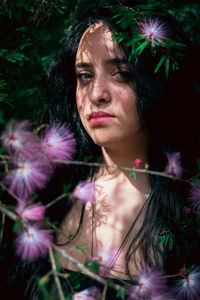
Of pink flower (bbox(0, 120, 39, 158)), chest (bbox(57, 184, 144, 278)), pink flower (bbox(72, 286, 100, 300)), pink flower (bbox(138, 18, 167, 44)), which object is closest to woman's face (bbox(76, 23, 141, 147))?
pink flower (bbox(138, 18, 167, 44))

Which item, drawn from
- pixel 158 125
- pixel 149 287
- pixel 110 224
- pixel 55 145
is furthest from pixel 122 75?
pixel 149 287

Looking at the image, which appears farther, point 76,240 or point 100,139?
point 76,240

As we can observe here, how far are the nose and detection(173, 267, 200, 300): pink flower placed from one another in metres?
0.57

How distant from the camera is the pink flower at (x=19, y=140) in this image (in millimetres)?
728

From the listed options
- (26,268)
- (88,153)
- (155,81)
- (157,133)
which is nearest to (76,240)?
(26,268)

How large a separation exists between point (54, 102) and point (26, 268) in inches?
25.9

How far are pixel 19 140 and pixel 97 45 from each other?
48cm

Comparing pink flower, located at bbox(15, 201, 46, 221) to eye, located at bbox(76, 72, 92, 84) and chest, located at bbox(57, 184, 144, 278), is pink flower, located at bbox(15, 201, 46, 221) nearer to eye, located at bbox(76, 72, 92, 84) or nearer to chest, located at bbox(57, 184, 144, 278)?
chest, located at bbox(57, 184, 144, 278)

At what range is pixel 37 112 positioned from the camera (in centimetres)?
151

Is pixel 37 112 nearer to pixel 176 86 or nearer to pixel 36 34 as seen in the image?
pixel 36 34

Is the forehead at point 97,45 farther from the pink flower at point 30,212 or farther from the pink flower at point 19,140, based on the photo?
the pink flower at point 30,212

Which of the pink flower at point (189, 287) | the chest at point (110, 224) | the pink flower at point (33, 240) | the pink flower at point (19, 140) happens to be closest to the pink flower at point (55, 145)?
the pink flower at point (19, 140)

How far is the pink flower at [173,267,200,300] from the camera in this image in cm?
91

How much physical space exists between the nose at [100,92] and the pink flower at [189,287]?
1.87ft
